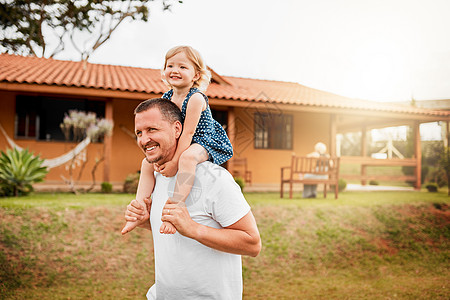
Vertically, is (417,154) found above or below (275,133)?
below

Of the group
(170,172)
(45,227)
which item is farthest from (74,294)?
(170,172)

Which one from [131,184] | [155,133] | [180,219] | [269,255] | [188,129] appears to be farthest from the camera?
[131,184]

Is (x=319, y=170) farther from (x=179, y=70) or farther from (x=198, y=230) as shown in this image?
(x=198, y=230)

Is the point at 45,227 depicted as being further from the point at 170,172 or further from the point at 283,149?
the point at 283,149

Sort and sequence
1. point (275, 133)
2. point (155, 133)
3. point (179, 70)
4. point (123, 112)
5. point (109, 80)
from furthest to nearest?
point (275, 133) < point (123, 112) < point (109, 80) < point (179, 70) < point (155, 133)

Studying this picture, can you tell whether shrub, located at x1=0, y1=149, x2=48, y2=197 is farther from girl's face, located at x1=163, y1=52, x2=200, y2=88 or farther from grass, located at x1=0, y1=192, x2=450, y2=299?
girl's face, located at x1=163, y1=52, x2=200, y2=88

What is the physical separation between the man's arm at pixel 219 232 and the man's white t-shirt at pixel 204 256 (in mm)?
41

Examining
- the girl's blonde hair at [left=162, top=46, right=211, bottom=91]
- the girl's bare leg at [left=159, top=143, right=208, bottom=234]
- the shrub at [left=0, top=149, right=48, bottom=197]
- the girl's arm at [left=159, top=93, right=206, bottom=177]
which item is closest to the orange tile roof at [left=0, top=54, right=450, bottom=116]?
the shrub at [left=0, top=149, right=48, bottom=197]

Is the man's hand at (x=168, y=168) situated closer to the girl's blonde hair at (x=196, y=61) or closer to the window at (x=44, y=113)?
the girl's blonde hair at (x=196, y=61)

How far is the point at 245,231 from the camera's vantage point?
1.55 meters

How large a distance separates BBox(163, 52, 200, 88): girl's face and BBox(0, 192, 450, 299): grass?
436 cm

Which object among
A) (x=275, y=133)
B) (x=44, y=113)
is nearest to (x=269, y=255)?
(x=275, y=133)

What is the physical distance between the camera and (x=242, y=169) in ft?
45.3

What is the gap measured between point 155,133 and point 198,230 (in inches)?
15.7
